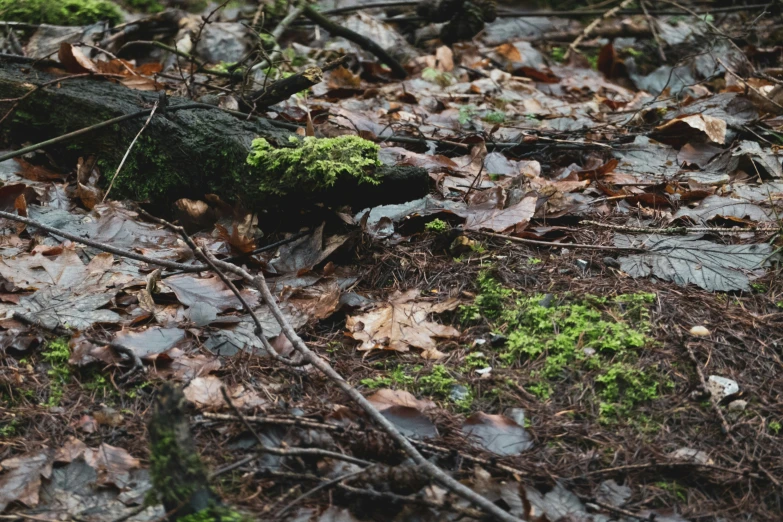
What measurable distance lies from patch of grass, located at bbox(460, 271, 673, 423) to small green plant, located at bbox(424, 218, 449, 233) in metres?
0.42

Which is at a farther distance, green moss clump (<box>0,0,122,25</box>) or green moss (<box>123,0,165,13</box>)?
green moss (<box>123,0,165,13</box>)

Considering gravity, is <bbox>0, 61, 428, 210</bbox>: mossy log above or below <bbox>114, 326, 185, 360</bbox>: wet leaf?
above

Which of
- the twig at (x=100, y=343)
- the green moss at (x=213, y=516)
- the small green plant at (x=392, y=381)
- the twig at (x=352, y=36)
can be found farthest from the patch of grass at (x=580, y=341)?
the twig at (x=352, y=36)

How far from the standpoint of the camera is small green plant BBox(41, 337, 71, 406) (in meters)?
2.29

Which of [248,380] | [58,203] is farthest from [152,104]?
[248,380]

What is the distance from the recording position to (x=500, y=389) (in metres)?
2.31

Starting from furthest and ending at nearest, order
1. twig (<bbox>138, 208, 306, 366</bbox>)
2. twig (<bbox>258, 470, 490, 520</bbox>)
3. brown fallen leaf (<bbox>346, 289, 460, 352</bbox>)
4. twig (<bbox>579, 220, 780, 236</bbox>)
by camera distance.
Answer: twig (<bbox>579, 220, 780, 236</bbox>) → brown fallen leaf (<bbox>346, 289, 460, 352</bbox>) → twig (<bbox>138, 208, 306, 366</bbox>) → twig (<bbox>258, 470, 490, 520</bbox>)

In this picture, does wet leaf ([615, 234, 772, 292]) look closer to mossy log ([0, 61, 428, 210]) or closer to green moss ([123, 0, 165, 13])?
mossy log ([0, 61, 428, 210])

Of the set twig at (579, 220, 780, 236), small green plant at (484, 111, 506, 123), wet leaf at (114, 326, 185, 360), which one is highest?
twig at (579, 220, 780, 236)

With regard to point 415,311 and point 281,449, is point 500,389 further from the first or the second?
point 281,449

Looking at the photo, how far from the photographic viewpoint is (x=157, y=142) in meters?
3.39

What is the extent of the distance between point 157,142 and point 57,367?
4.61 feet

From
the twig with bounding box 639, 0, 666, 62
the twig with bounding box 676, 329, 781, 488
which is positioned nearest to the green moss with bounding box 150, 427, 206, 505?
the twig with bounding box 676, 329, 781, 488

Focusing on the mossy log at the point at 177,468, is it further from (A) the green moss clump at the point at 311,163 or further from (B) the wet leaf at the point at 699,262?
(B) the wet leaf at the point at 699,262
